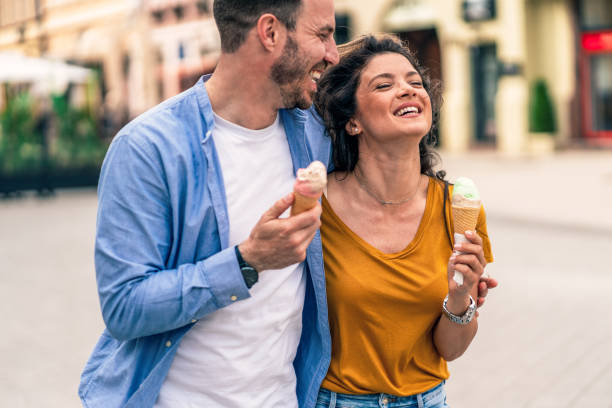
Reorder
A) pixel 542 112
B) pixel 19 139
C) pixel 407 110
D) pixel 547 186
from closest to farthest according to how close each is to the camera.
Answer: pixel 407 110, pixel 547 186, pixel 19 139, pixel 542 112

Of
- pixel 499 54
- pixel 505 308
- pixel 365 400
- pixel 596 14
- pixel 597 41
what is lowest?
pixel 505 308

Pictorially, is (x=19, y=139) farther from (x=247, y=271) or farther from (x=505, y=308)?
(x=247, y=271)

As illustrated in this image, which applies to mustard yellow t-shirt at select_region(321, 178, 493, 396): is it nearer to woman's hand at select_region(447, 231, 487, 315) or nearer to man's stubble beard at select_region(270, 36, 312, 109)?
woman's hand at select_region(447, 231, 487, 315)

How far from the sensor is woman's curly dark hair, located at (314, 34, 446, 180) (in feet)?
8.73

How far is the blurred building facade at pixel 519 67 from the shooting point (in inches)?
942

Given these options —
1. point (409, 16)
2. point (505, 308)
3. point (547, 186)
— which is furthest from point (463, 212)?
point (409, 16)

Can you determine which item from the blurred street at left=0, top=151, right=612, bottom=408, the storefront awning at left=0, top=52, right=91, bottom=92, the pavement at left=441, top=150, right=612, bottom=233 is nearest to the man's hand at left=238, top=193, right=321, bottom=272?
the blurred street at left=0, top=151, right=612, bottom=408

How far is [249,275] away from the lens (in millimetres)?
1995

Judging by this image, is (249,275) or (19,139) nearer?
(249,275)

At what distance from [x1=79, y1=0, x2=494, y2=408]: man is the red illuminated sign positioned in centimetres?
2355

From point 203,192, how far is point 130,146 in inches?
8.3

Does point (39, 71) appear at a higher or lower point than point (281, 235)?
higher

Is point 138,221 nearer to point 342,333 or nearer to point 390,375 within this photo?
point 342,333

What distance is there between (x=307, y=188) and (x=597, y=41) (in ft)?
79.2
